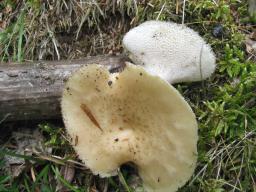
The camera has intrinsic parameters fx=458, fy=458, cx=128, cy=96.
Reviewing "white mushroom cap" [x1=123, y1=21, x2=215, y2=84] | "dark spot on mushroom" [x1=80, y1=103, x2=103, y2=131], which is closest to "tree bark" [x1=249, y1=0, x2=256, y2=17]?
"white mushroom cap" [x1=123, y1=21, x2=215, y2=84]

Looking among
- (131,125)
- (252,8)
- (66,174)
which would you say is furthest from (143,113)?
(252,8)

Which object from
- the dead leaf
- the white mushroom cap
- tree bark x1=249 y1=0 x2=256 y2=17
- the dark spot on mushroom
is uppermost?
tree bark x1=249 y1=0 x2=256 y2=17

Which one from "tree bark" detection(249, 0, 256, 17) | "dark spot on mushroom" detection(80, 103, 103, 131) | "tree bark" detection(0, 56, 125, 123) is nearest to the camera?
"dark spot on mushroom" detection(80, 103, 103, 131)

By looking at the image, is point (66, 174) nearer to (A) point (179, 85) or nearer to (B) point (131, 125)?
(B) point (131, 125)

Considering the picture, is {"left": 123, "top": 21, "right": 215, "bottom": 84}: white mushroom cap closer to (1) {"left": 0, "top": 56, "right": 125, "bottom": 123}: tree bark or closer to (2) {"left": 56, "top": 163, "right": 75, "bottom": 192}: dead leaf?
(1) {"left": 0, "top": 56, "right": 125, "bottom": 123}: tree bark

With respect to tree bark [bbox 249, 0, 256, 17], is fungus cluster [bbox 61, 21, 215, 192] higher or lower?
lower

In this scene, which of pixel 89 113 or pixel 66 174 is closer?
pixel 89 113

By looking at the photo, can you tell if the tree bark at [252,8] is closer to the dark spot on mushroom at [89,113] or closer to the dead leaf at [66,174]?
the dark spot on mushroom at [89,113]

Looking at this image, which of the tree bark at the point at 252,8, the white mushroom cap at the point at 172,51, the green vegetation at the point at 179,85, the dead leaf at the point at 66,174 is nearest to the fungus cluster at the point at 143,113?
the white mushroom cap at the point at 172,51
